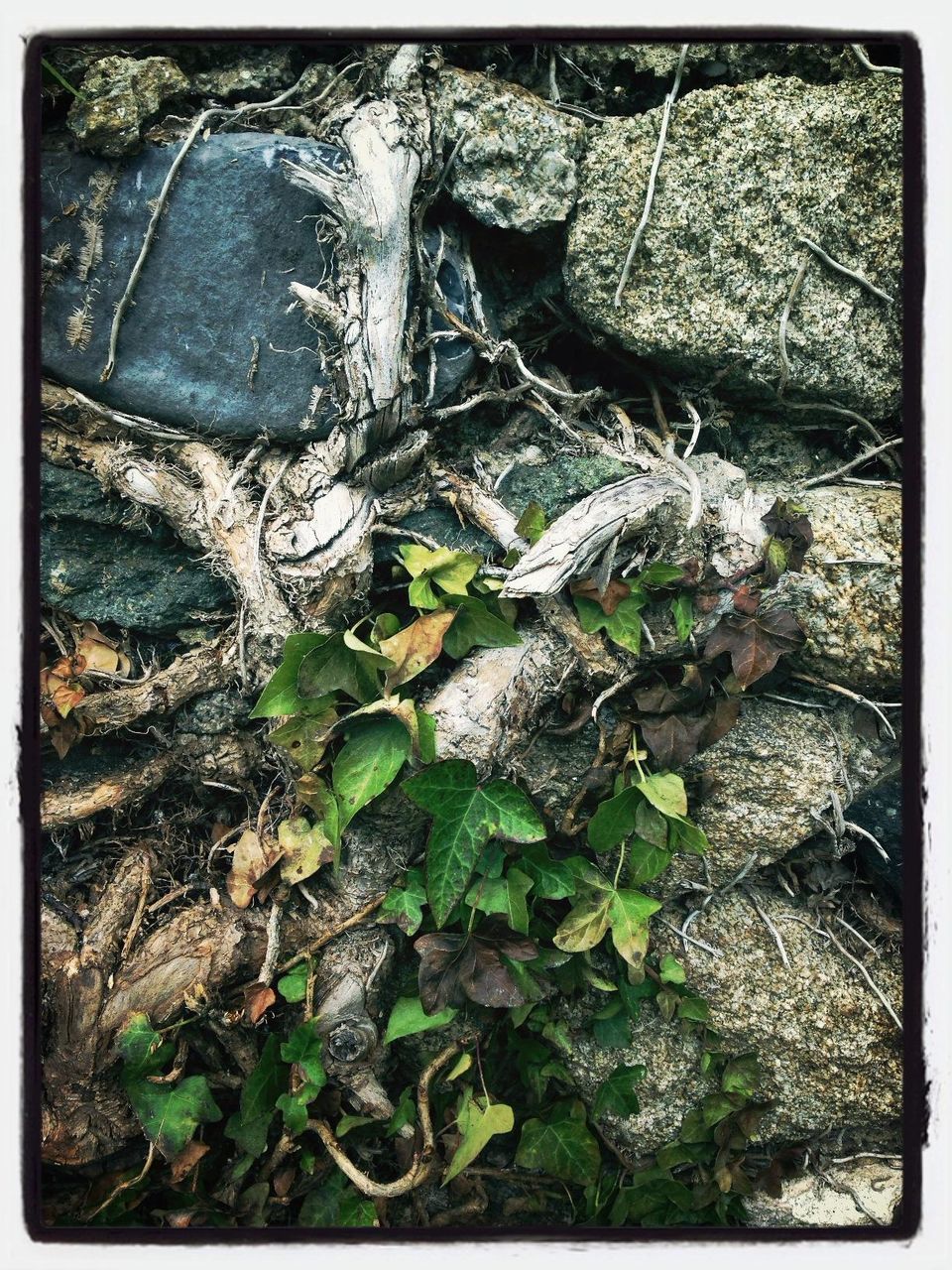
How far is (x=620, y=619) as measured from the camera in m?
1.43

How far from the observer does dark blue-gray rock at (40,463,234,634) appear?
155cm

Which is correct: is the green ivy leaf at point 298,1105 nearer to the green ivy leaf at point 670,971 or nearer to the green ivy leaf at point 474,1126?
the green ivy leaf at point 474,1126

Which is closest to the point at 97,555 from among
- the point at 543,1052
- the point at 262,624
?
the point at 262,624

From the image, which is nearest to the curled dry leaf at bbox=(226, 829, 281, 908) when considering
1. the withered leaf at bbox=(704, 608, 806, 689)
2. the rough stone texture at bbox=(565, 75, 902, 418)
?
the withered leaf at bbox=(704, 608, 806, 689)

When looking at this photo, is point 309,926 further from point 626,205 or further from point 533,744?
point 626,205

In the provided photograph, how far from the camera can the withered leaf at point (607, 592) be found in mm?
1422

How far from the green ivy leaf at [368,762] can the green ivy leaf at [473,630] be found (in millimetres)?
179

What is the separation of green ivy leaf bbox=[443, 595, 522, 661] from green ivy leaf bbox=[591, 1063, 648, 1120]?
0.92 meters

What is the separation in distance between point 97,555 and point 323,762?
0.65 meters

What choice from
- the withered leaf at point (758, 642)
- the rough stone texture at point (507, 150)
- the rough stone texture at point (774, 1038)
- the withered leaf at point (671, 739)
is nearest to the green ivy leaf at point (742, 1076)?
the rough stone texture at point (774, 1038)

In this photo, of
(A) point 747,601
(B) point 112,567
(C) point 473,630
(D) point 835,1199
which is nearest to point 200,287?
(B) point 112,567

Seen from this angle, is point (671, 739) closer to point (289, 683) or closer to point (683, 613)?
point (683, 613)

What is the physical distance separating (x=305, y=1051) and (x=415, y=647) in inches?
31.7

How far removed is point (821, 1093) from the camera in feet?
5.22
